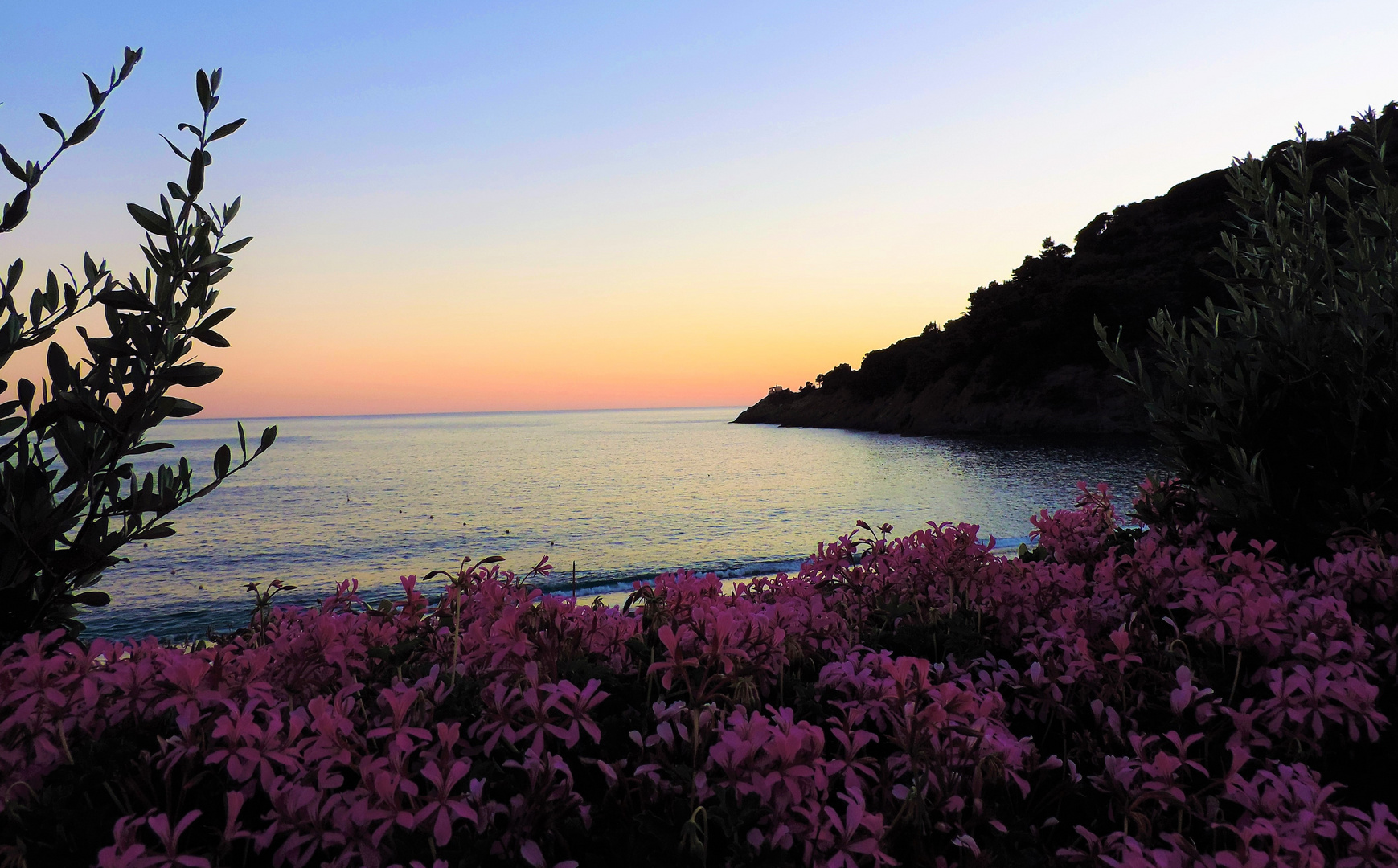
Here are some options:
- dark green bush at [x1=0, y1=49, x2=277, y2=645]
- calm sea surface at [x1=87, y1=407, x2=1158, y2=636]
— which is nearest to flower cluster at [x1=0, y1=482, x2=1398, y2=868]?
dark green bush at [x1=0, y1=49, x2=277, y2=645]

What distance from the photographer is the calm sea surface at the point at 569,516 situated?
16.4 metres

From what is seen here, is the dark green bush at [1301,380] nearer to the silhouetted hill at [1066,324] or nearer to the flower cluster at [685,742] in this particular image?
the flower cluster at [685,742]

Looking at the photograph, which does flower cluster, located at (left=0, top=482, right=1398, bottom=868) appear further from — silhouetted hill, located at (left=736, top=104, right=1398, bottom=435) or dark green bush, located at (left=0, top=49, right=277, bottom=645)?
silhouetted hill, located at (left=736, top=104, right=1398, bottom=435)

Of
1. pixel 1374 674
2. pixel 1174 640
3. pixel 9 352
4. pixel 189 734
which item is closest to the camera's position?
pixel 189 734

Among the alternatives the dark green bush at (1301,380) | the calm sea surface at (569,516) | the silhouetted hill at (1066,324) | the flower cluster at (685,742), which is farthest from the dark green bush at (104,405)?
the silhouetted hill at (1066,324)

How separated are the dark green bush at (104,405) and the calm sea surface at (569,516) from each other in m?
1.41

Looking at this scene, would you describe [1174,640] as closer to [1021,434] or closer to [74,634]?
[74,634]

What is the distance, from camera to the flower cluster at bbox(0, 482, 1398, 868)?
1395 mm

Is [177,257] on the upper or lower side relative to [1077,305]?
lower

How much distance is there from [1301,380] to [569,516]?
76.1ft

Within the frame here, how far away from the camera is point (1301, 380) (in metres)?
4.09

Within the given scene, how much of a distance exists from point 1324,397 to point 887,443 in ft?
182

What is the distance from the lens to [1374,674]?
217 cm

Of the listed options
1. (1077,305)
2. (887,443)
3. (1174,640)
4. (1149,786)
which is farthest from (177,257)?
(1077,305)
